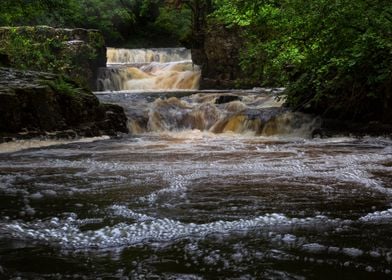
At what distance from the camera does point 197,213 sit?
4352 millimetres

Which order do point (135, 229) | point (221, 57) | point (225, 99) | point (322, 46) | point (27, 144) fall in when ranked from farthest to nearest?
1. point (221, 57)
2. point (225, 99)
3. point (27, 144)
4. point (322, 46)
5. point (135, 229)

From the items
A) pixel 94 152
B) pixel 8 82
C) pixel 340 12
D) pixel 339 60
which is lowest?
pixel 94 152

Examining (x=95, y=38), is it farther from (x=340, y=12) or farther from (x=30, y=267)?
(x=30, y=267)

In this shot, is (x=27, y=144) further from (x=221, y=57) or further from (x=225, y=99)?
(x=221, y=57)

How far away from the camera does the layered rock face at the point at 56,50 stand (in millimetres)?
15461

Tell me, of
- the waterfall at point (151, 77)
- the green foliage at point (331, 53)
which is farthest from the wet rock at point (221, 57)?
the green foliage at point (331, 53)

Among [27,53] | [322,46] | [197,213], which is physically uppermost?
[322,46]

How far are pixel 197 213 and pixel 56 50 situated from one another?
17665 mm

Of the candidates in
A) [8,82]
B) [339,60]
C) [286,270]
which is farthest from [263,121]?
[286,270]

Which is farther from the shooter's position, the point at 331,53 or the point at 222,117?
the point at 222,117

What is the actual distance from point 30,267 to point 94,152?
20.1ft

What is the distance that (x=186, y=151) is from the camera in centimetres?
909

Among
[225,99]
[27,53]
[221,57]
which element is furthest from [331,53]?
[221,57]

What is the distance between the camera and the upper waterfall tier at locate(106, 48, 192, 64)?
26.9 meters
